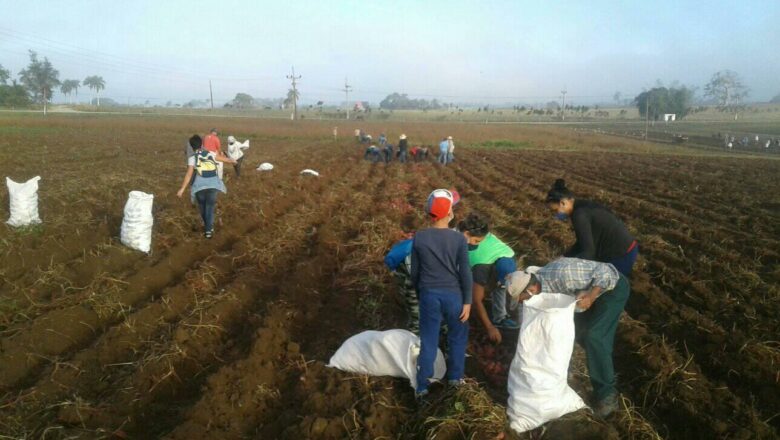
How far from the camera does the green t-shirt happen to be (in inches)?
154

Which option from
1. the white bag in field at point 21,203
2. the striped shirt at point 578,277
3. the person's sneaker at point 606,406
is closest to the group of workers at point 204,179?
the white bag in field at point 21,203

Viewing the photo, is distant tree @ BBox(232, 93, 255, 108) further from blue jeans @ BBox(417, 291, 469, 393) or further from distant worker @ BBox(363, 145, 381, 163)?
blue jeans @ BBox(417, 291, 469, 393)

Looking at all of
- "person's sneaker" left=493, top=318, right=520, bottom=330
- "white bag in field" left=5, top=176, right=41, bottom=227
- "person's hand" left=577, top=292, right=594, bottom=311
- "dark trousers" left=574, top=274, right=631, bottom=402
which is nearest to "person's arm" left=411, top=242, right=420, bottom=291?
"person's hand" left=577, top=292, right=594, bottom=311

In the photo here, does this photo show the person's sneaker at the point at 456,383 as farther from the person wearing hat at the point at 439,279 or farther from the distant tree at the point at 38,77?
the distant tree at the point at 38,77

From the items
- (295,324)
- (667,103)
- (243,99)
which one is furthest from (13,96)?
(667,103)

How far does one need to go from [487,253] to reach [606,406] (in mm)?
1348

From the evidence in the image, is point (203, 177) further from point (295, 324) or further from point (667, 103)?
point (667, 103)

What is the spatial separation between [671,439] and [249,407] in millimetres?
2719

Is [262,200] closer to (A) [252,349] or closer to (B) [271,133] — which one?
(A) [252,349]

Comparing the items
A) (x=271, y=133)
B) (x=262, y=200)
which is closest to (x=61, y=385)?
(x=262, y=200)

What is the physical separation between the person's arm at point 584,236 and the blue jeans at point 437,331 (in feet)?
3.04

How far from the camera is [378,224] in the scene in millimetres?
7535

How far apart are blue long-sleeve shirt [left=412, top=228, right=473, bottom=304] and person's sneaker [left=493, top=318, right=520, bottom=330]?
1.56 meters

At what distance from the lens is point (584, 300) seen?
3.09m
